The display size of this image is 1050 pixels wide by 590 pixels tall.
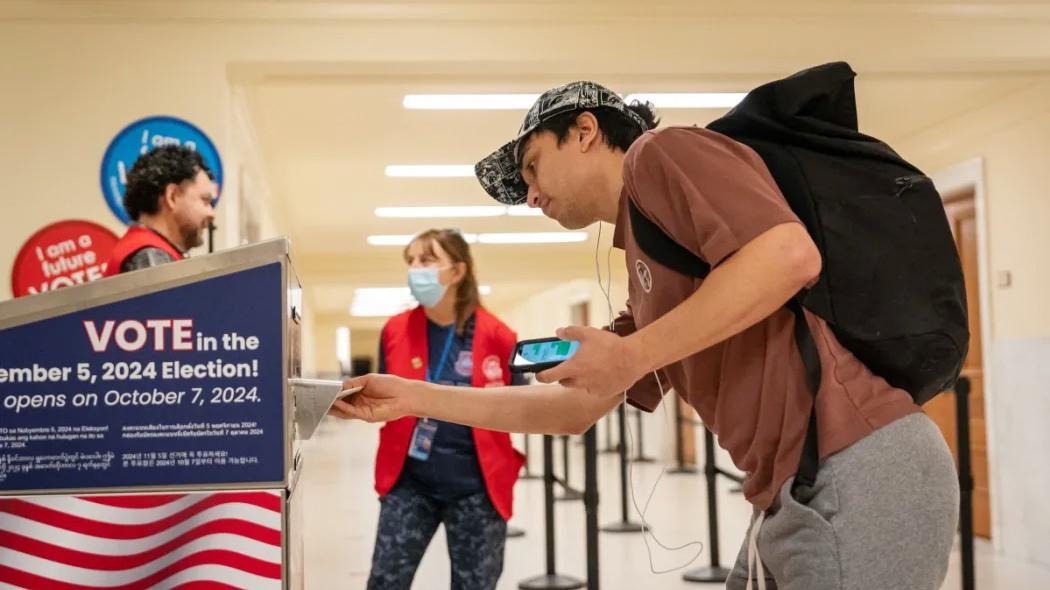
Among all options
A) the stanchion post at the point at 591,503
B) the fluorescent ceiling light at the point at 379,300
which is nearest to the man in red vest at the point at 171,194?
the stanchion post at the point at 591,503

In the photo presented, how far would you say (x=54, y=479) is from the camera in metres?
1.11

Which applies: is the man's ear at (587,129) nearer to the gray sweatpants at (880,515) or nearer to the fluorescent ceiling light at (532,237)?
the gray sweatpants at (880,515)

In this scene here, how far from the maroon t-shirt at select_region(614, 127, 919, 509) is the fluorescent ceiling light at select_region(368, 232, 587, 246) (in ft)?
33.4

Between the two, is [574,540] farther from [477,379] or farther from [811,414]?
[811,414]

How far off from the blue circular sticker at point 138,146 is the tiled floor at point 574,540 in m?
1.73

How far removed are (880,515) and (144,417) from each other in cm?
83

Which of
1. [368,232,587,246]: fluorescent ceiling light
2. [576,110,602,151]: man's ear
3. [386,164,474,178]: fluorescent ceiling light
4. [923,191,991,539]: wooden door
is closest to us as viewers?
[576,110,602,151]: man's ear

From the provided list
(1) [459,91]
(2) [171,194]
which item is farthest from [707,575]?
(2) [171,194]

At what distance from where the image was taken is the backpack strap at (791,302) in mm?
1120

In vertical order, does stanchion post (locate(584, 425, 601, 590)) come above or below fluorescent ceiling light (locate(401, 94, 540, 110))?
below

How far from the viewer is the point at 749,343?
1188mm

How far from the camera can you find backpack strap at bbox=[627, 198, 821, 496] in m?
1.12

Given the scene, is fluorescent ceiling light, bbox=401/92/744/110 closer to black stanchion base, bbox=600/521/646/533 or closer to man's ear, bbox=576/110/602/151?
black stanchion base, bbox=600/521/646/533

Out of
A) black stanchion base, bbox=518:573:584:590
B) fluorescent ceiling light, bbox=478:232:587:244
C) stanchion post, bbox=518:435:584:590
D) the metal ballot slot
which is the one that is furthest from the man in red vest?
fluorescent ceiling light, bbox=478:232:587:244
